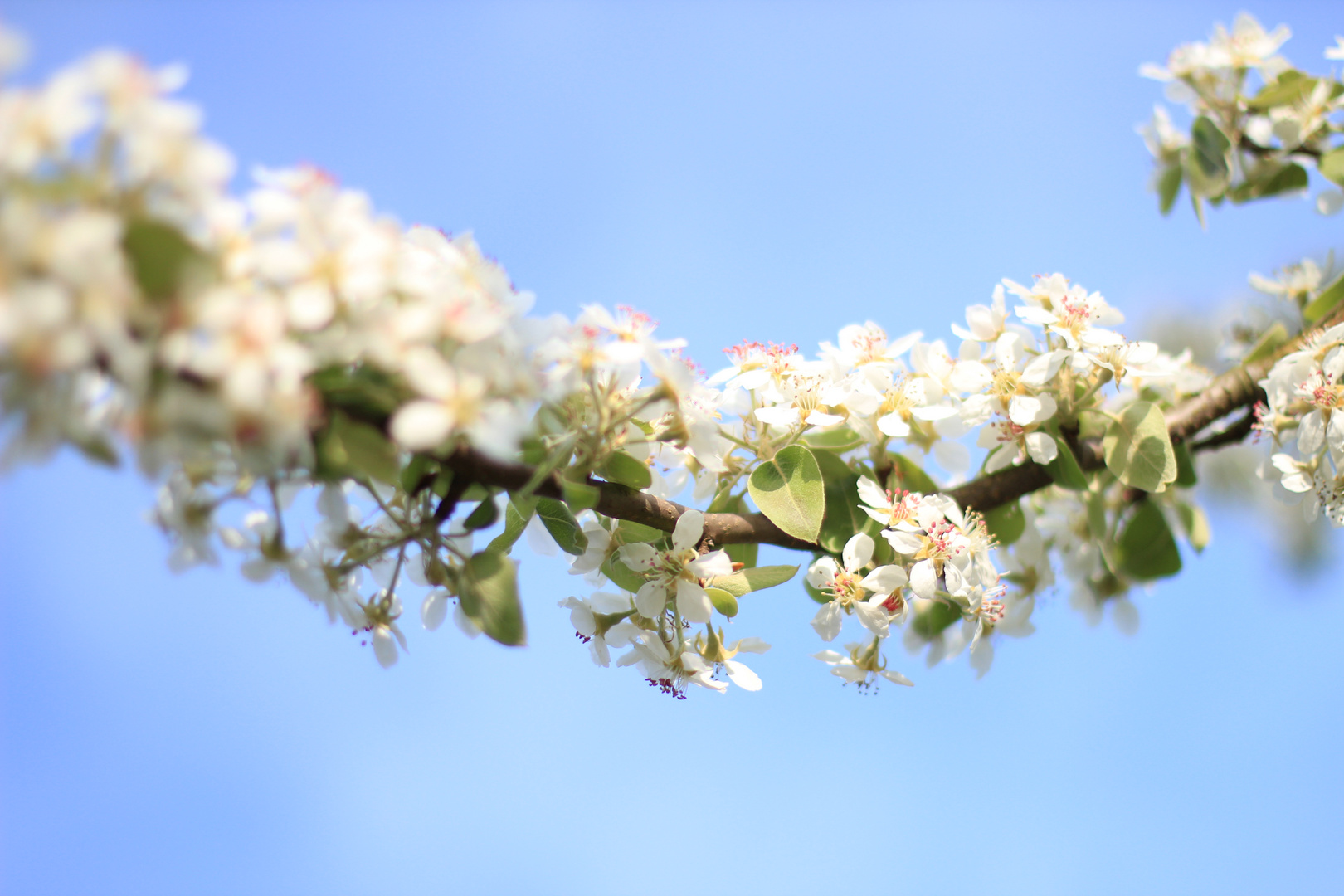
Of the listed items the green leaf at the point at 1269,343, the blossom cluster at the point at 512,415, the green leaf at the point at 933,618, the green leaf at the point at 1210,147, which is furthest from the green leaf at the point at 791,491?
the green leaf at the point at 1210,147

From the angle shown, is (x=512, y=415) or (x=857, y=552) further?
(x=857, y=552)

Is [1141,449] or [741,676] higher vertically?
[1141,449]

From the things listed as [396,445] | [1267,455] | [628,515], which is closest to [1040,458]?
[1267,455]

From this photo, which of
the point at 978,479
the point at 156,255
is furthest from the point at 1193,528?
the point at 156,255

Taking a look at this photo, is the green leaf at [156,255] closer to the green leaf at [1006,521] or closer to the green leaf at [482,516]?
the green leaf at [482,516]

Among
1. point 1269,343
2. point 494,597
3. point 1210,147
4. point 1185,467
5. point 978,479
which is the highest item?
point 1210,147

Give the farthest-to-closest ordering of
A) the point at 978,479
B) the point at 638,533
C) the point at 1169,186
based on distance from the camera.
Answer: the point at 1169,186 < the point at 978,479 < the point at 638,533

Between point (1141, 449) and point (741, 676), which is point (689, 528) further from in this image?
point (1141, 449)
